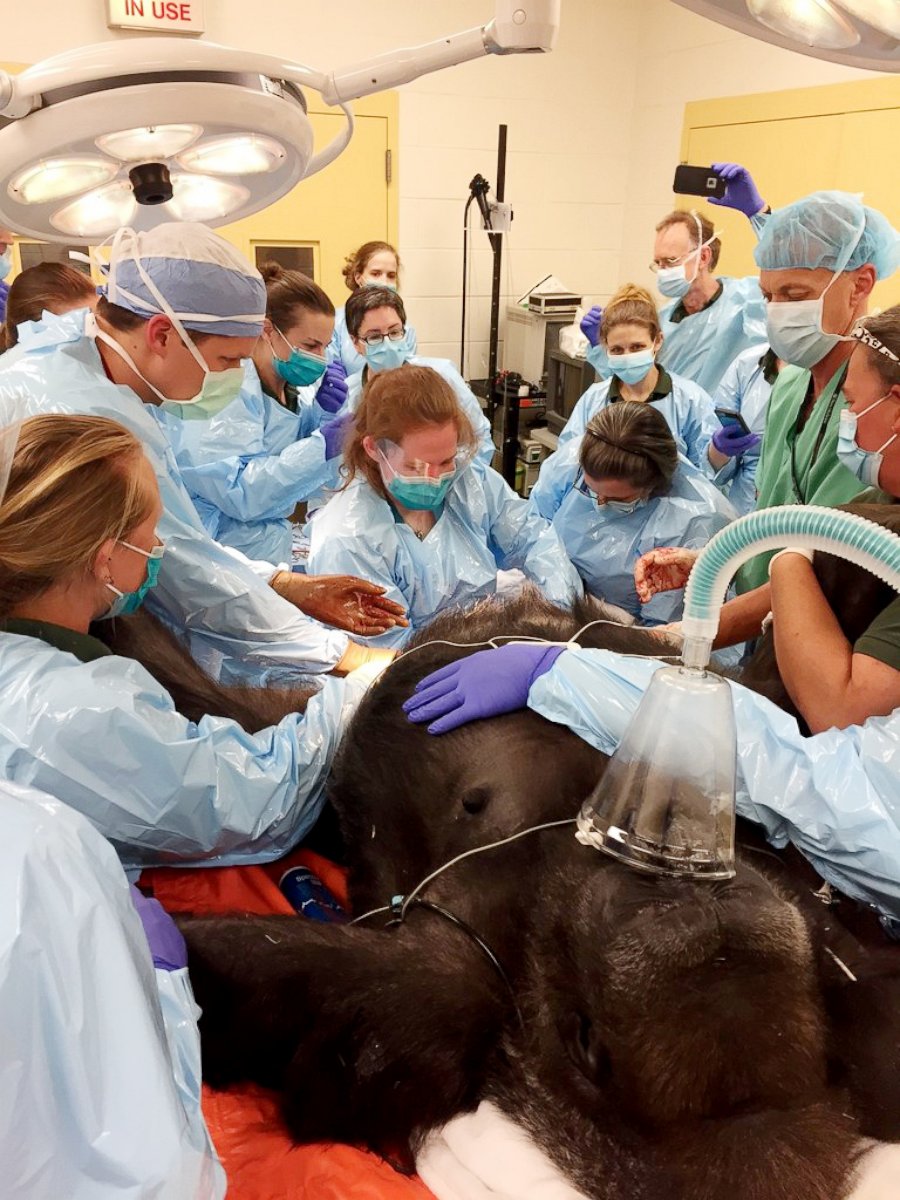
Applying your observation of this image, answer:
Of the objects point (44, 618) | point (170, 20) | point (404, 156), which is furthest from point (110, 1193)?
point (404, 156)

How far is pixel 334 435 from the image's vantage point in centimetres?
281

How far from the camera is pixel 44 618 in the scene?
45.9 inches

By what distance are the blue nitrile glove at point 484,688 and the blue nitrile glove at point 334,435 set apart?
61.8 inches

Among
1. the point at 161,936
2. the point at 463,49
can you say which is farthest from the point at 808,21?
the point at 161,936

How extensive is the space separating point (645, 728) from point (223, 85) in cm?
92

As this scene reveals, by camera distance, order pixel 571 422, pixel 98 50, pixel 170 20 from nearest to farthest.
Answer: pixel 98 50 → pixel 571 422 → pixel 170 20

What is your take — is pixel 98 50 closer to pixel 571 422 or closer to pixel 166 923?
pixel 166 923

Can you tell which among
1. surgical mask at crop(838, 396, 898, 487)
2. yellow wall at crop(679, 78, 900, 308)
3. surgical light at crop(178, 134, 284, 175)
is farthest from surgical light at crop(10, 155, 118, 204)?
yellow wall at crop(679, 78, 900, 308)

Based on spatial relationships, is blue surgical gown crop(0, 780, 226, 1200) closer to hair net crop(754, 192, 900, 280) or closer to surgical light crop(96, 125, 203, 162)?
surgical light crop(96, 125, 203, 162)

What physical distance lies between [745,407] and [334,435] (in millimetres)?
1317

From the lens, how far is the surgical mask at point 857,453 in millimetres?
1445

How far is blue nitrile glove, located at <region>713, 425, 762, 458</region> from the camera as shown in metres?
2.77

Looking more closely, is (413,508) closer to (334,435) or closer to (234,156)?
(334,435)

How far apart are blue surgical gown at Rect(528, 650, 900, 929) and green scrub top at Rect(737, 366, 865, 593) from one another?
0.70 metres
